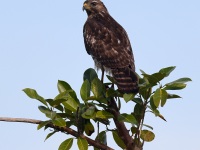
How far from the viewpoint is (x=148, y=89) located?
4.05 meters

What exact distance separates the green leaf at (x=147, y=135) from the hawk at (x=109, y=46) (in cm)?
193

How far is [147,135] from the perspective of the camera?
418cm

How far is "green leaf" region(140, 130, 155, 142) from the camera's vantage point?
416cm

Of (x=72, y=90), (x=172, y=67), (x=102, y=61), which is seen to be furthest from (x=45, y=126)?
(x=102, y=61)

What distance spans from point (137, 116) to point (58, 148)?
793mm

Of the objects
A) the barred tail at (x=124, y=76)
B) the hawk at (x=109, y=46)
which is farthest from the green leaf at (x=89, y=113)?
the hawk at (x=109, y=46)

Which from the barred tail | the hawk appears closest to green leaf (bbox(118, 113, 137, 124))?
the barred tail

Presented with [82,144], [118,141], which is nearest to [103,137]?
[118,141]

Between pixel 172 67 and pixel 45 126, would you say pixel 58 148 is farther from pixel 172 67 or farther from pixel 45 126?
pixel 172 67

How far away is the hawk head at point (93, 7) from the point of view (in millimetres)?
9880

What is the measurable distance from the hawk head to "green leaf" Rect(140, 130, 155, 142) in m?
5.95

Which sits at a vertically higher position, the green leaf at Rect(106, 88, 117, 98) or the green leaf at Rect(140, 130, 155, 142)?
the green leaf at Rect(106, 88, 117, 98)

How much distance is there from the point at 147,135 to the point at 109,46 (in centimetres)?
388

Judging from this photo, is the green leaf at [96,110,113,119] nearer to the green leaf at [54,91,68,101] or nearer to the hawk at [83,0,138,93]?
the green leaf at [54,91,68,101]
